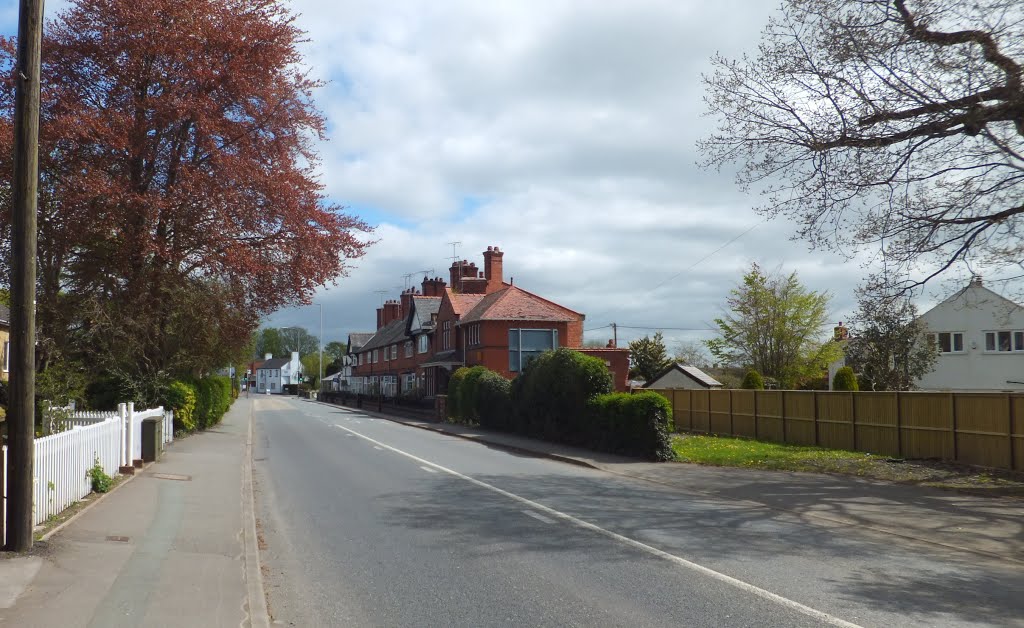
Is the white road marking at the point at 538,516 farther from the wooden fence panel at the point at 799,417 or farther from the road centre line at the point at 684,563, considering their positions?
the wooden fence panel at the point at 799,417

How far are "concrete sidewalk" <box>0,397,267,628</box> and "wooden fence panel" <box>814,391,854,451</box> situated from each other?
17.3m

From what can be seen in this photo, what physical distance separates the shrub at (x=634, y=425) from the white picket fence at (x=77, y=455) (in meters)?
11.5

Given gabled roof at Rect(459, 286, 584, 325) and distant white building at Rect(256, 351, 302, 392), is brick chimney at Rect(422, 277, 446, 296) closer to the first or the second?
gabled roof at Rect(459, 286, 584, 325)

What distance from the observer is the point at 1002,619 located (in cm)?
667

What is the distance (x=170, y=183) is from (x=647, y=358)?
142 feet

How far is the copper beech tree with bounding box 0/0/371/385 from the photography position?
841 inches

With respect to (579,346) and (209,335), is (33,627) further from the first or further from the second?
(579,346)

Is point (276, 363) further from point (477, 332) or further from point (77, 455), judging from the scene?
point (77, 455)

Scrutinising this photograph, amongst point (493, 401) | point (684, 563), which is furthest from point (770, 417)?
point (684, 563)

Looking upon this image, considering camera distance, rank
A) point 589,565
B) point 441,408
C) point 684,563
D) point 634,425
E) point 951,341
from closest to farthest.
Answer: point 589,565 → point 684,563 → point 634,425 → point 441,408 → point 951,341

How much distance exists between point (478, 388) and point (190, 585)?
1099 inches

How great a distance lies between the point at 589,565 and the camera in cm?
838

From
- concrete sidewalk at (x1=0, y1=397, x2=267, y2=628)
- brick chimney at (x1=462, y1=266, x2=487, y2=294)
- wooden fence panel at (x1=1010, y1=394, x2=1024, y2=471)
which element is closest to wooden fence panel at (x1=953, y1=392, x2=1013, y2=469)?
wooden fence panel at (x1=1010, y1=394, x2=1024, y2=471)

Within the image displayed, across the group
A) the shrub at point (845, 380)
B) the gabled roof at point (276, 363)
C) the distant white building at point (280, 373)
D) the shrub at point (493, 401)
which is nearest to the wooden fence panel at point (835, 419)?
the shrub at point (493, 401)
